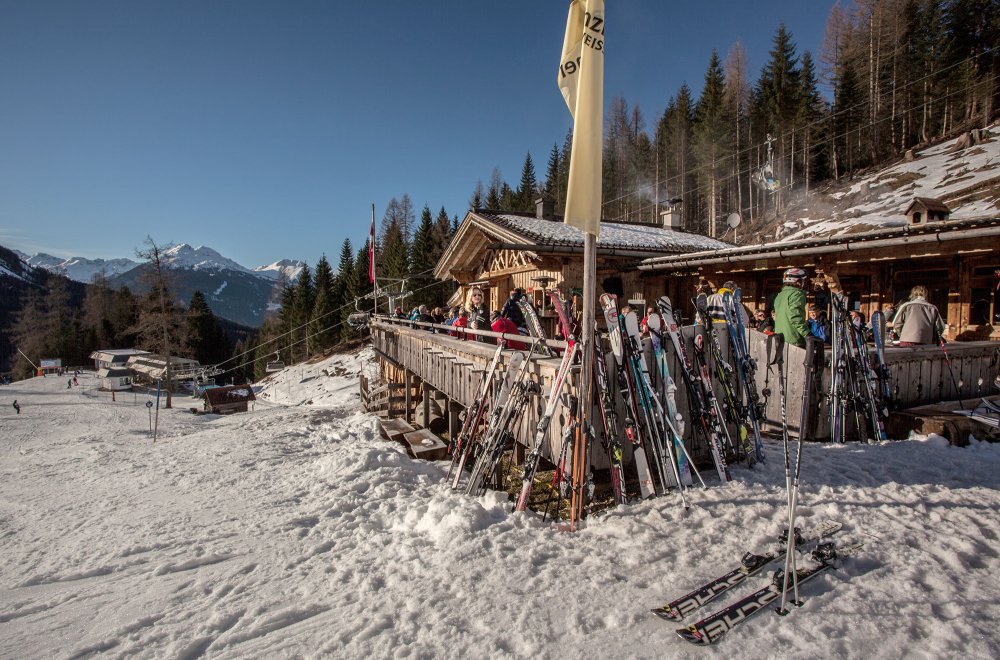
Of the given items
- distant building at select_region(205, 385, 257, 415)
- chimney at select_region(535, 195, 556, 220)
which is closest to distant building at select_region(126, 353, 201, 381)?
distant building at select_region(205, 385, 257, 415)

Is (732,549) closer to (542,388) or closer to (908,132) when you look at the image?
(542,388)

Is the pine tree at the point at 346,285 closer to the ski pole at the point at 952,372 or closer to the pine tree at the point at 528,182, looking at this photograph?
the pine tree at the point at 528,182

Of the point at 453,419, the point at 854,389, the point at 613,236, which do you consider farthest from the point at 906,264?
the point at 453,419

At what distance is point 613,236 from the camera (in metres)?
14.2

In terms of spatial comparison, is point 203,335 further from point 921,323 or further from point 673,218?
point 921,323

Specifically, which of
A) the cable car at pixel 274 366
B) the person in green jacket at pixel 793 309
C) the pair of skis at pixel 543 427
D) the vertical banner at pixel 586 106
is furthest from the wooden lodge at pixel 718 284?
the cable car at pixel 274 366

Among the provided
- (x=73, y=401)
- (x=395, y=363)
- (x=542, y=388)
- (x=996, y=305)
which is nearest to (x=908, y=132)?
(x=996, y=305)

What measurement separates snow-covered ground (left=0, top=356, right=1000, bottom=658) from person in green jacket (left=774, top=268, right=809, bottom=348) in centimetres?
155

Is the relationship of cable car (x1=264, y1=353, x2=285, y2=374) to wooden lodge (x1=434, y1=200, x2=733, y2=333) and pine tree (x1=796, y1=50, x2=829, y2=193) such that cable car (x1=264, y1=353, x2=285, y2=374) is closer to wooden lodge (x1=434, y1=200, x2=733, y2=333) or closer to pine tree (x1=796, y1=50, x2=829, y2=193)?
wooden lodge (x1=434, y1=200, x2=733, y2=333)

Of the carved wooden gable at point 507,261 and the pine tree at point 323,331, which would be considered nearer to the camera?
the carved wooden gable at point 507,261

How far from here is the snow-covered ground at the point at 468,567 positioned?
8.59 ft

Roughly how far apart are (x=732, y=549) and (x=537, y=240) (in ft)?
29.8

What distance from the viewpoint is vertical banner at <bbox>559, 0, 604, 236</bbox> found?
165 inches

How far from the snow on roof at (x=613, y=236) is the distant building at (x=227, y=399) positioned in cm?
2181
